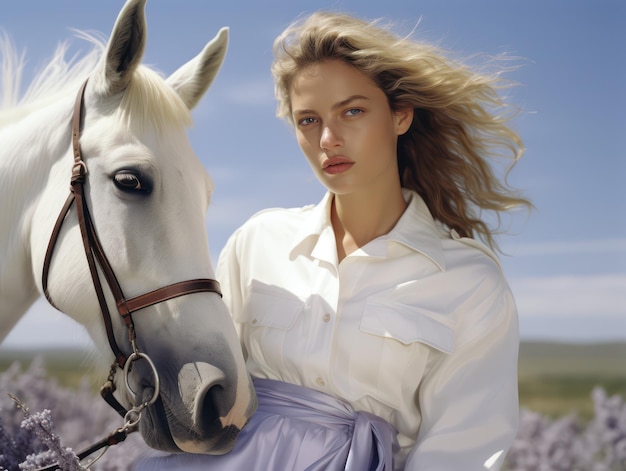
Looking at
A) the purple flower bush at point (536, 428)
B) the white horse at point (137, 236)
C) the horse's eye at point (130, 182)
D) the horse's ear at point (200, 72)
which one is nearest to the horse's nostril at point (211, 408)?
the white horse at point (137, 236)

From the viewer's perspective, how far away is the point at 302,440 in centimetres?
172

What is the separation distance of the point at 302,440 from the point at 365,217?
70cm

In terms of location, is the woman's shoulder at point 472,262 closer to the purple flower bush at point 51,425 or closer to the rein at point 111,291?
the rein at point 111,291

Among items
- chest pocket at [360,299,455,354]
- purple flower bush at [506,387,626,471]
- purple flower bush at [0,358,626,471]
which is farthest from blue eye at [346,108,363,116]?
purple flower bush at [506,387,626,471]

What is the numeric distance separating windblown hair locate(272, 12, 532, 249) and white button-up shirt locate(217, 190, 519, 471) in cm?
23

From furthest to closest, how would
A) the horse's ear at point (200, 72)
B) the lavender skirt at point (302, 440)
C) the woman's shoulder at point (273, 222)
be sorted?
the woman's shoulder at point (273, 222) < the horse's ear at point (200, 72) < the lavender skirt at point (302, 440)

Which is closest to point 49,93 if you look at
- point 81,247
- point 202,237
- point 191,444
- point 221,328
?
point 81,247

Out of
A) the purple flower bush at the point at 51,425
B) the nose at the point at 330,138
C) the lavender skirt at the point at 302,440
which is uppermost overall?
the nose at the point at 330,138

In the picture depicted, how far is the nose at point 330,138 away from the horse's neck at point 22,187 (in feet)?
2.29

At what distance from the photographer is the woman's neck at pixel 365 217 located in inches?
79.2

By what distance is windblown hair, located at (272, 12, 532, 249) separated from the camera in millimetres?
1919

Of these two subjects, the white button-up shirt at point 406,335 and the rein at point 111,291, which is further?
the white button-up shirt at point 406,335

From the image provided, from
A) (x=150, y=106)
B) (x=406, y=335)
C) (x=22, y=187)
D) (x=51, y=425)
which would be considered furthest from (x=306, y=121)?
(x=51, y=425)

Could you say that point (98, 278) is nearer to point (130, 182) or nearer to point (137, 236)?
point (137, 236)
